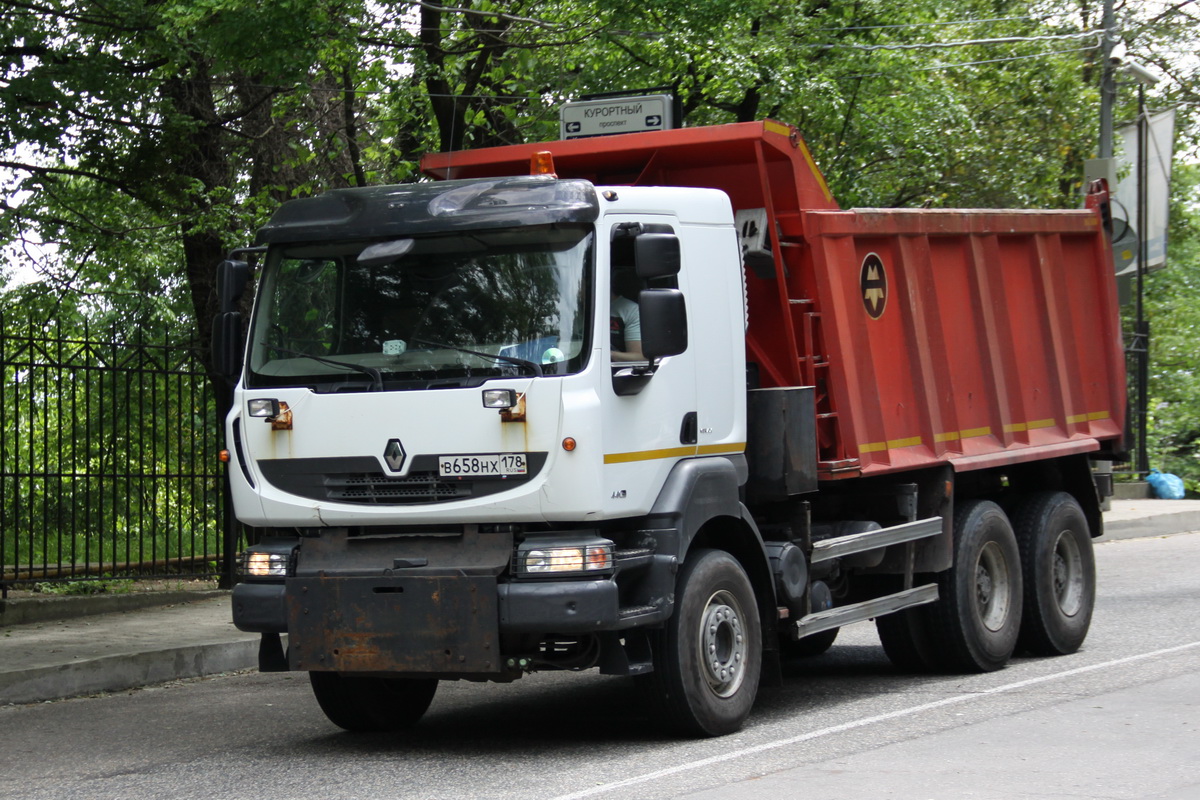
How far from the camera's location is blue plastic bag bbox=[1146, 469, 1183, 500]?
981 inches

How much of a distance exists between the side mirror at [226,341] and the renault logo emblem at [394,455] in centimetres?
127

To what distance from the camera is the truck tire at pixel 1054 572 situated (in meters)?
10.4

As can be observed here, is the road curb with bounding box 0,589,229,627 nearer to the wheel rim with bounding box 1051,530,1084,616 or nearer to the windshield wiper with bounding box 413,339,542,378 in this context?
the windshield wiper with bounding box 413,339,542,378

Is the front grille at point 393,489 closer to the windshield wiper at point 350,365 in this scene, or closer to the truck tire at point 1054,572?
the windshield wiper at point 350,365

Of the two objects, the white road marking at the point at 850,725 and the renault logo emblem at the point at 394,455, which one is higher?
the renault logo emblem at the point at 394,455

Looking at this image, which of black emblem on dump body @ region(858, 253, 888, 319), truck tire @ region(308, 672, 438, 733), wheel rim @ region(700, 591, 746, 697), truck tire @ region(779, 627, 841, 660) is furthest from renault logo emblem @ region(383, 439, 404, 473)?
truck tire @ region(779, 627, 841, 660)

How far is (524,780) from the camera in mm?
6797

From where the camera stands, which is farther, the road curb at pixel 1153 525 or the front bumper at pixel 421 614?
the road curb at pixel 1153 525

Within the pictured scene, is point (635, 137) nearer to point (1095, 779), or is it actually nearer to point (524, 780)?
point (524, 780)

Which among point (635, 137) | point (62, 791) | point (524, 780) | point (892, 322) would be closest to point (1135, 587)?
point (892, 322)

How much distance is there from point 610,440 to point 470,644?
1.12m

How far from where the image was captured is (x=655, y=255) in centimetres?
710

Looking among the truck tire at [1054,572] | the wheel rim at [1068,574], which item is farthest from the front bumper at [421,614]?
the wheel rim at [1068,574]

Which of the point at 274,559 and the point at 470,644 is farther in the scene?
the point at 274,559
